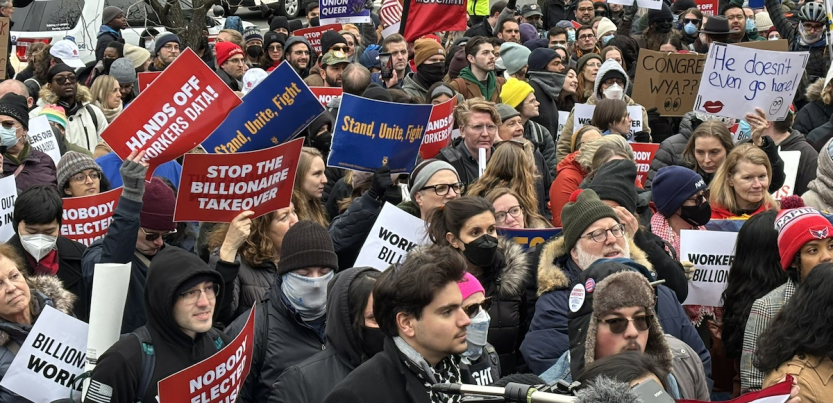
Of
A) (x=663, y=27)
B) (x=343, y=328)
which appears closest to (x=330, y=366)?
(x=343, y=328)

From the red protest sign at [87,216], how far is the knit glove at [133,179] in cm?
87

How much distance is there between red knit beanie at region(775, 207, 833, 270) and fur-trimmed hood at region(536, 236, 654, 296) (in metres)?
0.63

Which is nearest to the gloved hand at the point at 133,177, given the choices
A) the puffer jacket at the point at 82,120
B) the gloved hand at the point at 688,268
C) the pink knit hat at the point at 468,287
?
the pink knit hat at the point at 468,287

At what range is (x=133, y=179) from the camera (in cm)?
555

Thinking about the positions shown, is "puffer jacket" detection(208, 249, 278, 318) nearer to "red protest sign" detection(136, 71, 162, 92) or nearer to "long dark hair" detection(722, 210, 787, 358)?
"long dark hair" detection(722, 210, 787, 358)

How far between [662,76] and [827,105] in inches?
61.0

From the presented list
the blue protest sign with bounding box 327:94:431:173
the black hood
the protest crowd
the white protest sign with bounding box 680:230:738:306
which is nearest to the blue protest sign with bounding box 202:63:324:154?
the protest crowd

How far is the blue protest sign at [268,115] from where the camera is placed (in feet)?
22.8

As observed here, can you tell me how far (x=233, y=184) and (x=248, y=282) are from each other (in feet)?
1.82

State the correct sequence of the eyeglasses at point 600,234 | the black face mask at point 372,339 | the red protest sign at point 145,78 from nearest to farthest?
the black face mask at point 372,339 → the eyeglasses at point 600,234 → the red protest sign at point 145,78

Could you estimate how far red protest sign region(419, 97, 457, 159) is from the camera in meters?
8.33

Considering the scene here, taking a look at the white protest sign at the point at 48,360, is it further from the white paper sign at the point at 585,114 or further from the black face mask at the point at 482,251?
the white paper sign at the point at 585,114

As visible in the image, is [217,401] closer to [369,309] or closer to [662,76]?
[369,309]

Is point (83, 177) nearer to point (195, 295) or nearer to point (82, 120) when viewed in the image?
point (195, 295)
